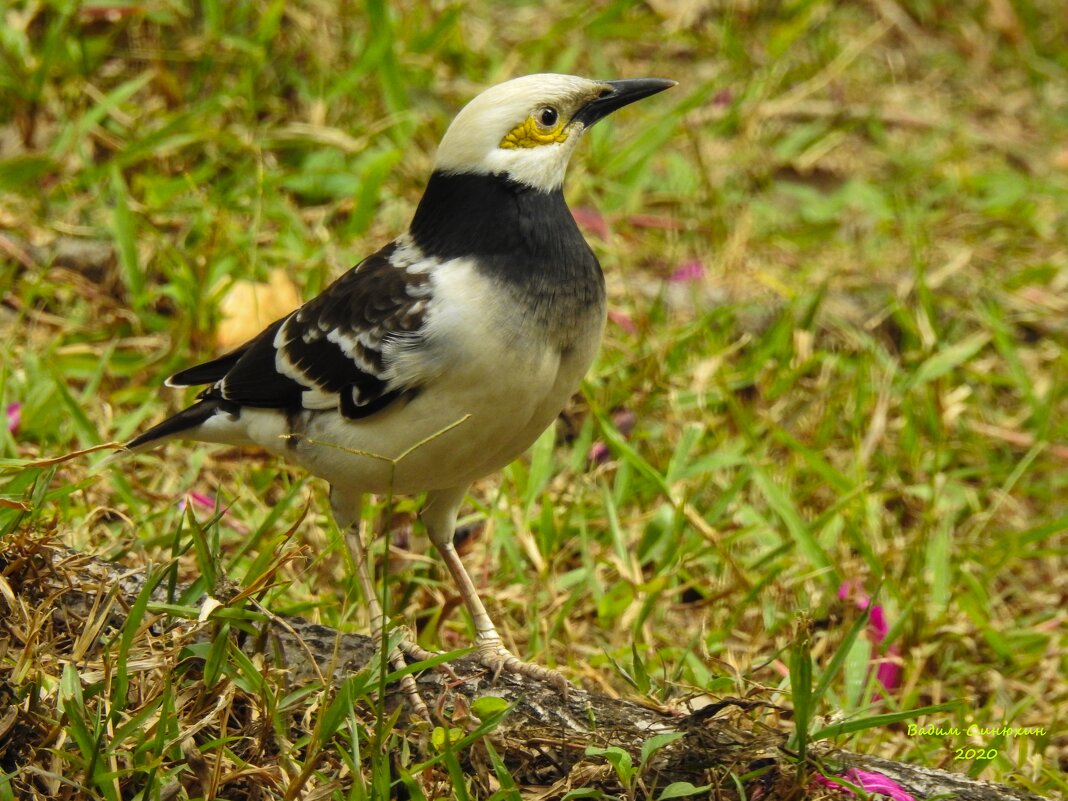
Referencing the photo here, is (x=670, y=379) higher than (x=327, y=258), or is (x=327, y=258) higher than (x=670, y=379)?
(x=327, y=258)

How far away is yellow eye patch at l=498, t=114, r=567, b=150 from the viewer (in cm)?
394

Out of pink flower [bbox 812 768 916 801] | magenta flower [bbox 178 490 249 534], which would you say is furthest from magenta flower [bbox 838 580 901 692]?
magenta flower [bbox 178 490 249 534]

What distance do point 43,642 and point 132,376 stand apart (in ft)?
7.94

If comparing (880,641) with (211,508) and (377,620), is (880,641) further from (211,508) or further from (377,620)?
(211,508)

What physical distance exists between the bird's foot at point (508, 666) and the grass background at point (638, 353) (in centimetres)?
25

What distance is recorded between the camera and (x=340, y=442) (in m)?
3.99

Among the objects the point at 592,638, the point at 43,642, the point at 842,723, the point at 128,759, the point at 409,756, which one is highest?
the point at 43,642

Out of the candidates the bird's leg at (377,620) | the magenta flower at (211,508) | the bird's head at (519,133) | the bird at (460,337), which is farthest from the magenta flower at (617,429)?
the bird's head at (519,133)

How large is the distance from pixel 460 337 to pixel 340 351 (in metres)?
0.56

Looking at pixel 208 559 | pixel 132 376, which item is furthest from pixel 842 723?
pixel 132 376

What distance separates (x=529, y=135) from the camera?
13.0 ft

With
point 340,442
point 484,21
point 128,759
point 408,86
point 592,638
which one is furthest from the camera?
point 484,21

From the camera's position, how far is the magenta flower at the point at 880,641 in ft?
14.9

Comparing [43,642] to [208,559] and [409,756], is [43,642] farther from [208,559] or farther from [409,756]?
[409,756]
